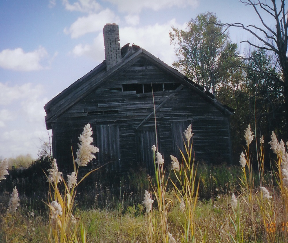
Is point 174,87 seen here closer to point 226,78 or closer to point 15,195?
point 226,78

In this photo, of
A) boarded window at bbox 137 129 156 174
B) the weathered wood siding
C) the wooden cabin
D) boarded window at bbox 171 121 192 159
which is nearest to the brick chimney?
the wooden cabin

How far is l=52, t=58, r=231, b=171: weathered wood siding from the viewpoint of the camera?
13070 millimetres

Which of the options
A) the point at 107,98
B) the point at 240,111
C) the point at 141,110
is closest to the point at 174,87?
the point at 141,110

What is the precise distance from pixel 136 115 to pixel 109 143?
1.87 metres

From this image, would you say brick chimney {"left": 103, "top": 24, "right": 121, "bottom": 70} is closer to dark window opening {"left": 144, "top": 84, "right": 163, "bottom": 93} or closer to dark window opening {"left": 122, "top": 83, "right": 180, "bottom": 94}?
dark window opening {"left": 122, "top": 83, "right": 180, "bottom": 94}

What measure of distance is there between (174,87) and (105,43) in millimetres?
4237

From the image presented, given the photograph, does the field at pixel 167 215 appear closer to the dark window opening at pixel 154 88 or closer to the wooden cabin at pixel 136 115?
the wooden cabin at pixel 136 115

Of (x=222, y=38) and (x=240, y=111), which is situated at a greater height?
(x=222, y=38)

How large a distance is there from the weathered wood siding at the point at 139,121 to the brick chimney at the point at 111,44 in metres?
0.91

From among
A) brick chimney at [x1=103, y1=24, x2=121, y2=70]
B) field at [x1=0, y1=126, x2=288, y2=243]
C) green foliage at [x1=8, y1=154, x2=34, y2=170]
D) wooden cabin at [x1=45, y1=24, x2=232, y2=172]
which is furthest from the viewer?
green foliage at [x1=8, y1=154, x2=34, y2=170]

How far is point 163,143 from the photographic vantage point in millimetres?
13570

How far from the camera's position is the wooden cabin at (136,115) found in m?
13.0

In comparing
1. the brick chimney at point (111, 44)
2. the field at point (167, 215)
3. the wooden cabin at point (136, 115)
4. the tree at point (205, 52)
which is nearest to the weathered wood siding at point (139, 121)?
the wooden cabin at point (136, 115)

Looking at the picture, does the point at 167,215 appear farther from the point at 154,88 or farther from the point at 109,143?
the point at 154,88
